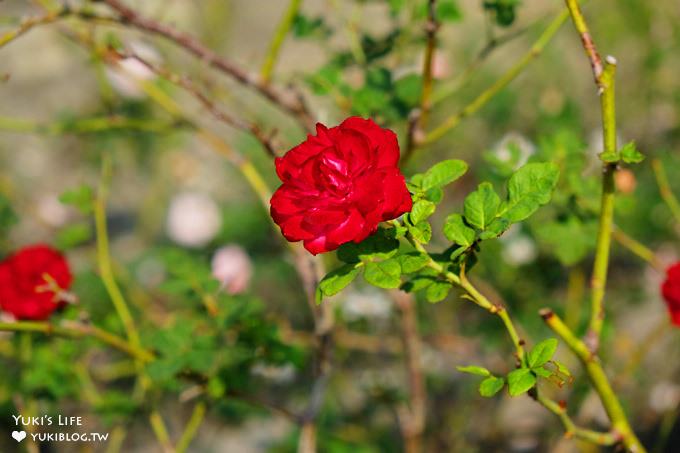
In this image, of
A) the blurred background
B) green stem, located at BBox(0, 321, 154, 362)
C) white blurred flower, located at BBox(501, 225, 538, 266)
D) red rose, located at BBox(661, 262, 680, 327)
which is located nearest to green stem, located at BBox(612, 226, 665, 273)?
the blurred background

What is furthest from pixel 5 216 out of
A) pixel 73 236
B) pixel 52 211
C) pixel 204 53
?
pixel 52 211

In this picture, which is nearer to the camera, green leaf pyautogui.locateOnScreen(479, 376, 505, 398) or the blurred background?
green leaf pyautogui.locateOnScreen(479, 376, 505, 398)

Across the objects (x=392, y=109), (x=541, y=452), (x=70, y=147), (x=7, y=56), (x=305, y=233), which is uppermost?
(x=7, y=56)

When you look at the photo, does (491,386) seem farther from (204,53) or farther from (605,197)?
(204,53)

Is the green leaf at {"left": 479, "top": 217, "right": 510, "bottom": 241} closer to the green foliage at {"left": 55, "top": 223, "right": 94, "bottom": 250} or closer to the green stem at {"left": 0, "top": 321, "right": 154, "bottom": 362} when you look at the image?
the green stem at {"left": 0, "top": 321, "right": 154, "bottom": 362}

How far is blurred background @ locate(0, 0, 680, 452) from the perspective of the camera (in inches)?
45.1

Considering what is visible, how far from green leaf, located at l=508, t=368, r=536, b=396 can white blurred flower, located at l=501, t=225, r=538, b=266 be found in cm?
110

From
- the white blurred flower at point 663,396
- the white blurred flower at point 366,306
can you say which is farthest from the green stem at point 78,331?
the white blurred flower at point 663,396

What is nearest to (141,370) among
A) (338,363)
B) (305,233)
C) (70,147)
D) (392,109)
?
(392,109)

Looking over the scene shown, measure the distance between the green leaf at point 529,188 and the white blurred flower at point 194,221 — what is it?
75.9 inches

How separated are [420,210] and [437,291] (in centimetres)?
9

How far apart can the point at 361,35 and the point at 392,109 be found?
22 cm

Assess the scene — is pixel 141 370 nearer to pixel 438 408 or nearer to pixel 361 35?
pixel 361 35

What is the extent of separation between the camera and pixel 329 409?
1.90 meters
